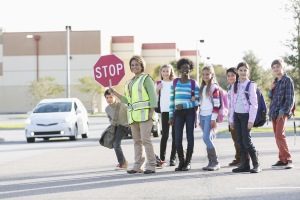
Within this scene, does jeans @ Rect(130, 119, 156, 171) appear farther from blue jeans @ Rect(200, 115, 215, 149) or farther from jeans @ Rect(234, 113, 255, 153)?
jeans @ Rect(234, 113, 255, 153)

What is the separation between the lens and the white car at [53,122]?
24516mm

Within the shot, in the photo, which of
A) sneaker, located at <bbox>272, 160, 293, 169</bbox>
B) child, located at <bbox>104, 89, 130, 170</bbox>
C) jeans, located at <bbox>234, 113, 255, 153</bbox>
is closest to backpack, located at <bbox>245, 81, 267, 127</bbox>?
jeans, located at <bbox>234, 113, 255, 153</bbox>

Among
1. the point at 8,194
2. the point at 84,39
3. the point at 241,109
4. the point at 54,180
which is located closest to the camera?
the point at 8,194

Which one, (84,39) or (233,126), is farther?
(84,39)

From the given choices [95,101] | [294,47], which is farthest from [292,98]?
[95,101]

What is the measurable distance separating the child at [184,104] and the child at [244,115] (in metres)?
0.68

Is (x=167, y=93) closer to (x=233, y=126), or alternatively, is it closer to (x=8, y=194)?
(x=233, y=126)

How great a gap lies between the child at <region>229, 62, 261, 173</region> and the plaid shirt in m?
0.71

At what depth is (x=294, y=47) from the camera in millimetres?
38469

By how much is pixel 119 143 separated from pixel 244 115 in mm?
2377

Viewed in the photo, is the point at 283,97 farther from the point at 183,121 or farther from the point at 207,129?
the point at 183,121

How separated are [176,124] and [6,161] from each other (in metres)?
4.82

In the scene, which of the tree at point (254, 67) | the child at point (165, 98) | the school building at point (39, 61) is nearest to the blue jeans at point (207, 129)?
the child at point (165, 98)

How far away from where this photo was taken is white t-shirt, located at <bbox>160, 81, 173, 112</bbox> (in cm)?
1370
